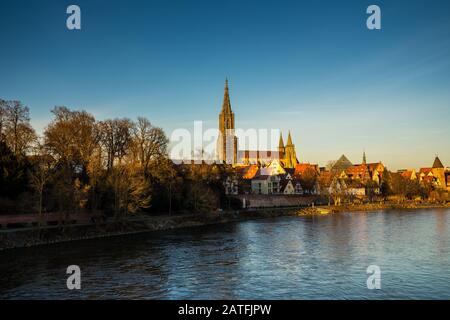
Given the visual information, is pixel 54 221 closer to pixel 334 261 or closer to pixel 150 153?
pixel 150 153

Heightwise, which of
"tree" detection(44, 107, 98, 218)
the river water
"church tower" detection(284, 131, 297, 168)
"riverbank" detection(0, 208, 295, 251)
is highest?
"church tower" detection(284, 131, 297, 168)

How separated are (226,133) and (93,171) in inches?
4163

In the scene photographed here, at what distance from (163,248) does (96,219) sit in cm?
1500

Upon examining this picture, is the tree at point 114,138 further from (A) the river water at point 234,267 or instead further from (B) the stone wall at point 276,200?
(B) the stone wall at point 276,200

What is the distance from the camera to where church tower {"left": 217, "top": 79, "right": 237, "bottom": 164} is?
15275 cm

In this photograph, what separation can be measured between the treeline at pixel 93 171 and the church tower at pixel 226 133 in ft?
250

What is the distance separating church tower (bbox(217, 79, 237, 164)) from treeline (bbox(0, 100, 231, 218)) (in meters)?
76.2

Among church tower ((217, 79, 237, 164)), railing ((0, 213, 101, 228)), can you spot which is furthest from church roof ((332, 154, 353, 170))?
railing ((0, 213, 101, 228))

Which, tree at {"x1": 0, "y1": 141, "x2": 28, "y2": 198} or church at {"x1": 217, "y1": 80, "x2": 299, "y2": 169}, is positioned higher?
church at {"x1": 217, "y1": 80, "x2": 299, "y2": 169}

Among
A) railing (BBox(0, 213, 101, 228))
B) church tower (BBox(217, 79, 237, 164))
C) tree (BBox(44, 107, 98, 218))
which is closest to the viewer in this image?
railing (BBox(0, 213, 101, 228))

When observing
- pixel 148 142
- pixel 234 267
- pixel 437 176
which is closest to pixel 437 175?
pixel 437 176

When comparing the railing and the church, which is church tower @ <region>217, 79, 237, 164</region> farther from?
the railing

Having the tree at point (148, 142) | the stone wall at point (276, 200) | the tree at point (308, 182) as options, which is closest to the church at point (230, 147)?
the tree at point (308, 182)

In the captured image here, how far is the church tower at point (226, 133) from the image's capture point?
501 feet
